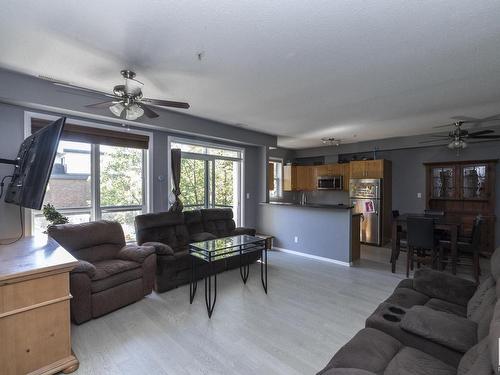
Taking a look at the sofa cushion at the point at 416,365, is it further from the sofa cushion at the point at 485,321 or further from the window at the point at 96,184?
the window at the point at 96,184

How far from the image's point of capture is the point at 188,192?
500cm

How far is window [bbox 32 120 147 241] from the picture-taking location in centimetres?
352

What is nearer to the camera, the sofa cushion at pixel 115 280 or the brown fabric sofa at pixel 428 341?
the brown fabric sofa at pixel 428 341

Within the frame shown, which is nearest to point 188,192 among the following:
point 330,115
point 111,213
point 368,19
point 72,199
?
point 111,213

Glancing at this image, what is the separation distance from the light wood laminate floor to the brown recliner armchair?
153mm

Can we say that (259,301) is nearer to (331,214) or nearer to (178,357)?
(178,357)

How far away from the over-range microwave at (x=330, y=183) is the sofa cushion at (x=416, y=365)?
18.6ft

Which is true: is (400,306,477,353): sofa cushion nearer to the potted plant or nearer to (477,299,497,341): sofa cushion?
(477,299,497,341): sofa cushion

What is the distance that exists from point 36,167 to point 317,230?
4.34 metres

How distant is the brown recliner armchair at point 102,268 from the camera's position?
2598mm

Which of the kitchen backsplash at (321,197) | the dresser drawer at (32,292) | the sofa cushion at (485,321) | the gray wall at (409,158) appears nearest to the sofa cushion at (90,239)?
the dresser drawer at (32,292)

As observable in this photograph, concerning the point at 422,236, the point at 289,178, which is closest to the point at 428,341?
the point at 422,236

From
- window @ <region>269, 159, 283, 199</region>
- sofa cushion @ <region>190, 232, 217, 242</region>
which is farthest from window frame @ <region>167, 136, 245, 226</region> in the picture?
window @ <region>269, 159, 283, 199</region>

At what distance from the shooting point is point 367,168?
6.34 metres
